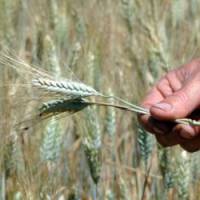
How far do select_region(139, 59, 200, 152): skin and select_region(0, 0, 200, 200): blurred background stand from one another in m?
0.13

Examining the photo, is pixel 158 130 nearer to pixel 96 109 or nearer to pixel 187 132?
pixel 187 132

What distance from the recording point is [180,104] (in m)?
1.08

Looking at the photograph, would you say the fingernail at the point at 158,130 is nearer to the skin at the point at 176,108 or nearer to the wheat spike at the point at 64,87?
the skin at the point at 176,108

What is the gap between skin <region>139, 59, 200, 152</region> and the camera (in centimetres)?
106

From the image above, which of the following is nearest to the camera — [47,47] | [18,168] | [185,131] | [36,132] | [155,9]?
[185,131]

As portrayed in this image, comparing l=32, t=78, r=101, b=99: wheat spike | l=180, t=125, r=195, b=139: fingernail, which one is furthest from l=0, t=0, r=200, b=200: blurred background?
l=180, t=125, r=195, b=139: fingernail

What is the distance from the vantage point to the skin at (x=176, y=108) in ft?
3.49

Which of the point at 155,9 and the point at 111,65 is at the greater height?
the point at 155,9

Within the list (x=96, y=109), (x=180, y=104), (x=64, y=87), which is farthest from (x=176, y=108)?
(x=96, y=109)

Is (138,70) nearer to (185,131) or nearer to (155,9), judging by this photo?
(155,9)

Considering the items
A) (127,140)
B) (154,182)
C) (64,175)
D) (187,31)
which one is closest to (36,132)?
(64,175)

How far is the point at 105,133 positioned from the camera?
1.79 m

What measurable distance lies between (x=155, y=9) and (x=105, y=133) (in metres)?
0.52

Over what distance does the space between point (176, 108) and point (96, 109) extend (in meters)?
0.55
